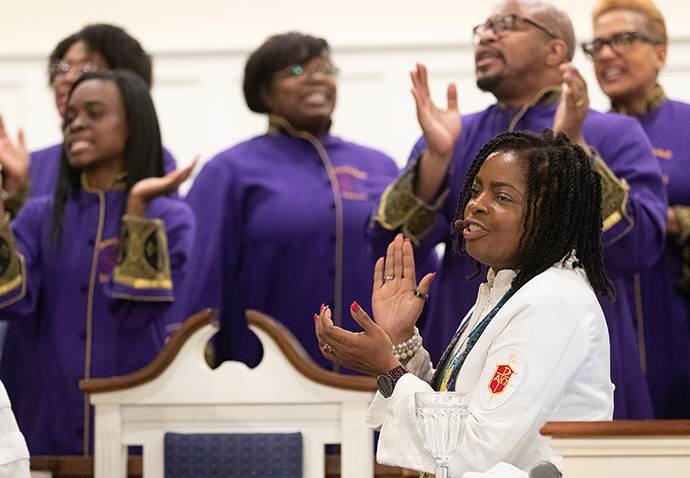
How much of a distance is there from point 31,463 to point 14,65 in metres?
3.09

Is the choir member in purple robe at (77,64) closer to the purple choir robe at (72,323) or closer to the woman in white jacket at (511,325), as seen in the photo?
Answer: the purple choir robe at (72,323)

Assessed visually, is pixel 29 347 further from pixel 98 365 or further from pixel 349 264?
pixel 349 264

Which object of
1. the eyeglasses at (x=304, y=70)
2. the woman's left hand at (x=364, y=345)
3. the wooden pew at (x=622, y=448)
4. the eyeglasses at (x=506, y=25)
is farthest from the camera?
the eyeglasses at (x=304, y=70)

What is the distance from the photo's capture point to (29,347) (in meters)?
3.73

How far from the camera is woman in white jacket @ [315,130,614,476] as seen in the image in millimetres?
1818

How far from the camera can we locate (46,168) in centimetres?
421

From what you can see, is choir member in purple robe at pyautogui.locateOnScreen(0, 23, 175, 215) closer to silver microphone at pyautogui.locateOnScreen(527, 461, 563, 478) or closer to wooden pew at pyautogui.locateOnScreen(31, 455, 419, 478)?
wooden pew at pyautogui.locateOnScreen(31, 455, 419, 478)

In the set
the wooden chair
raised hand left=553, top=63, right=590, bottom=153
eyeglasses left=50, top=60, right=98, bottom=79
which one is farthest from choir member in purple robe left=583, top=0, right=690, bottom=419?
eyeglasses left=50, top=60, right=98, bottom=79

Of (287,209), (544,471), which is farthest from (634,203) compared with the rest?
(544,471)

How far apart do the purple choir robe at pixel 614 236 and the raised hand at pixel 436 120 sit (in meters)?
0.11

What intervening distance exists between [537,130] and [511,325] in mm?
1600

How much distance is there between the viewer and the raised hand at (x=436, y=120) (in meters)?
3.28

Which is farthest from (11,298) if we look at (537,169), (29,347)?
(537,169)

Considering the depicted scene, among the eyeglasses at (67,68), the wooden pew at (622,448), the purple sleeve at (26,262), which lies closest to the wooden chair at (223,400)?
the purple sleeve at (26,262)
